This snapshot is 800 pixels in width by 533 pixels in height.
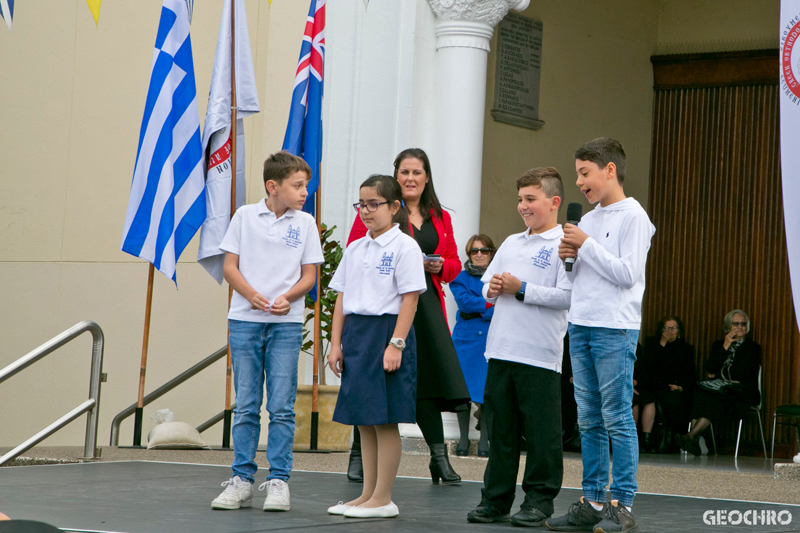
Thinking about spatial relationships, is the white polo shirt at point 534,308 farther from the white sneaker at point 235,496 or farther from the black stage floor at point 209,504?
the white sneaker at point 235,496

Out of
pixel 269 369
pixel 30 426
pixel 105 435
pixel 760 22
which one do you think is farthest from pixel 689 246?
pixel 269 369

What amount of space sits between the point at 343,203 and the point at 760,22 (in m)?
5.48

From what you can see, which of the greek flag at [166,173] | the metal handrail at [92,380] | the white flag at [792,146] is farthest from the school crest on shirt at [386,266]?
the greek flag at [166,173]

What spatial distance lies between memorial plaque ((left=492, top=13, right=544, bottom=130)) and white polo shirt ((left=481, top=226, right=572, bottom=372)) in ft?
19.8

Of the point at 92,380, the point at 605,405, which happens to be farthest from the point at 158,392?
the point at 605,405

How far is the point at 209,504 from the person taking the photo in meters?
4.28

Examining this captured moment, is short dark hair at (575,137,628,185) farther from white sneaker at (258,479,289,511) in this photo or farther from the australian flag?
the australian flag

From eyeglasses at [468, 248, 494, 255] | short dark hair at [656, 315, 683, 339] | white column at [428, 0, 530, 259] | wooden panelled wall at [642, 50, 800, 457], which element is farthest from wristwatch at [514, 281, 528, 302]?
wooden panelled wall at [642, 50, 800, 457]

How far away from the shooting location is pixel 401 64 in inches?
328

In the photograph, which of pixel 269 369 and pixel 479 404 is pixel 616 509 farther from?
pixel 479 404

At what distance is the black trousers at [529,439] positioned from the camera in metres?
3.94

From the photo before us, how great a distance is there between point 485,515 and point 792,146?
3474mm

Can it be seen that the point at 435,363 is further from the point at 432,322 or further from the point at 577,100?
the point at 577,100

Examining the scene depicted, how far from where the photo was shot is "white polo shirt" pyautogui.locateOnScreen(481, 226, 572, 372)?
3.96 metres
